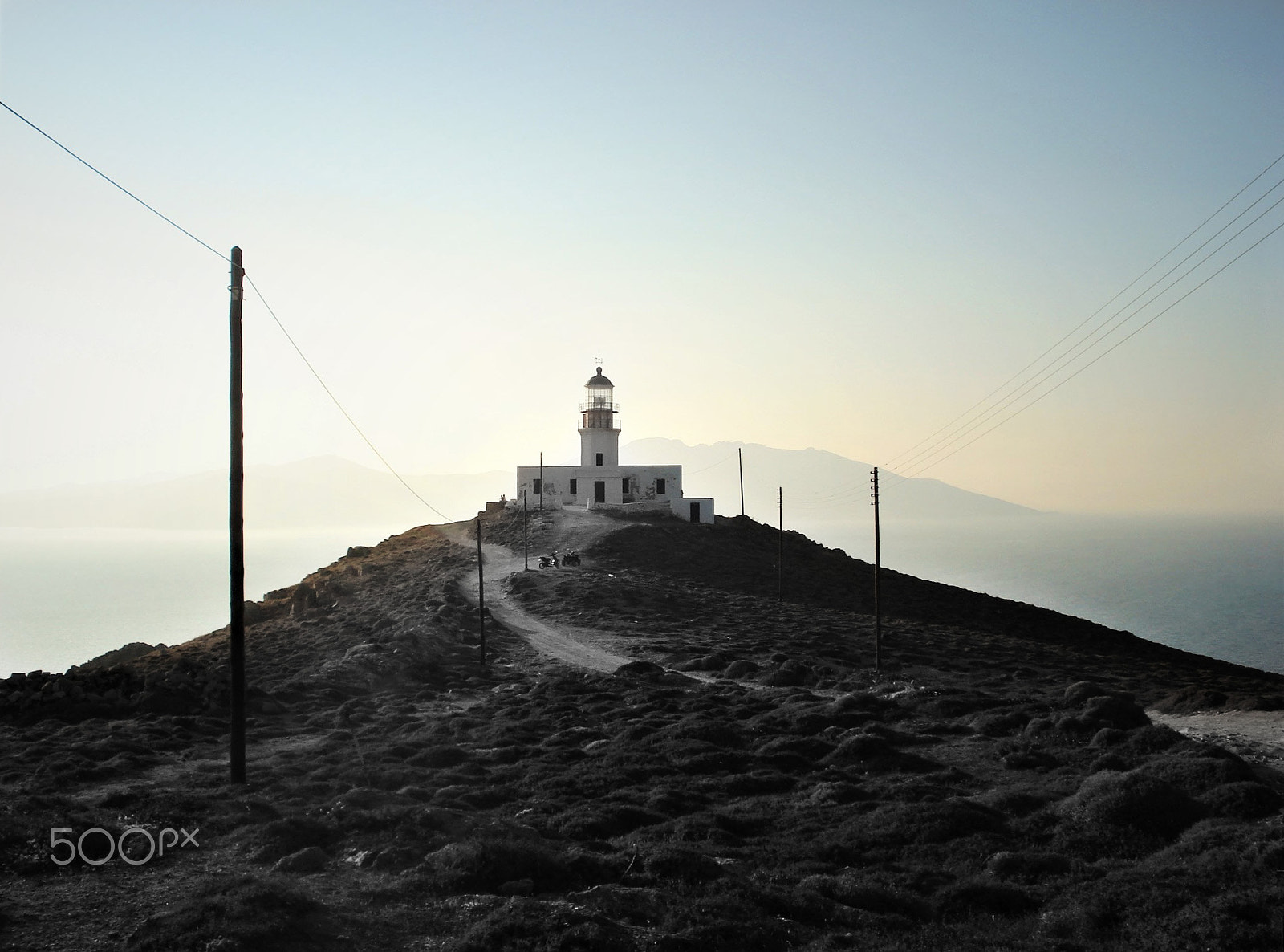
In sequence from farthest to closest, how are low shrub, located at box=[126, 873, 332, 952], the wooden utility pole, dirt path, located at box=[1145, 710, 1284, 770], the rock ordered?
the rock < dirt path, located at box=[1145, 710, 1284, 770] < the wooden utility pole < low shrub, located at box=[126, 873, 332, 952]

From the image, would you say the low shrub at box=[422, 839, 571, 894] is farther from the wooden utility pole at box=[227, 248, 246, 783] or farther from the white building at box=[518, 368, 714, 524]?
the white building at box=[518, 368, 714, 524]

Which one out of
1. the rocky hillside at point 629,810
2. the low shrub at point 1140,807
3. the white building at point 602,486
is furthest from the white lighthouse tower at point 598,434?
the low shrub at point 1140,807

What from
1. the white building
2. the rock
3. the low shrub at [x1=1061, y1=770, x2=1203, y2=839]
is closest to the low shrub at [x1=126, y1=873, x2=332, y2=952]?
the low shrub at [x1=1061, y1=770, x2=1203, y2=839]

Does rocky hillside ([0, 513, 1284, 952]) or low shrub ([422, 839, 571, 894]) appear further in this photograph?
low shrub ([422, 839, 571, 894])

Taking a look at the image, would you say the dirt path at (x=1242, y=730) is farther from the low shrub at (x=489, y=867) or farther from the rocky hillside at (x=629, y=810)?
the low shrub at (x=489, y=867)

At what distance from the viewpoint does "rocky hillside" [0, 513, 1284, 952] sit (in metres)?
10.7

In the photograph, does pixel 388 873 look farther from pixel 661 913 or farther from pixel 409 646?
pixel 409 646

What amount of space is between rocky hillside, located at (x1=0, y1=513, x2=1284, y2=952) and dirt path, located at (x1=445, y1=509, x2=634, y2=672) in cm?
183

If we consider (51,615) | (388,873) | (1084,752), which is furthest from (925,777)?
(51,615)

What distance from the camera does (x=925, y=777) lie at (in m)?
17.9

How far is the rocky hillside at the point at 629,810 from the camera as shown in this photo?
1066 centimetres

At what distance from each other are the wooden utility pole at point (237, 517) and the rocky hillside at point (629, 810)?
3.10 ft

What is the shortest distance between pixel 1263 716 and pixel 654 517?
157 ft

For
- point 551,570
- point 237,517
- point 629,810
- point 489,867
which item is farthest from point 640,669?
point 551,570
